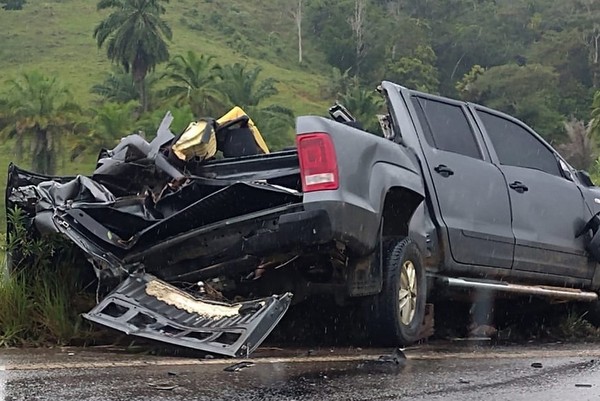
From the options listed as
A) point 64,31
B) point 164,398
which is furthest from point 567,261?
point 64,31

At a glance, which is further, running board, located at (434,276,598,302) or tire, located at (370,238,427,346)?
running board, located at (434,276,598,302)

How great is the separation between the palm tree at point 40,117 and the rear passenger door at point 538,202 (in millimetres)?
44144

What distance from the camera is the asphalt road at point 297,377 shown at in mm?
4008

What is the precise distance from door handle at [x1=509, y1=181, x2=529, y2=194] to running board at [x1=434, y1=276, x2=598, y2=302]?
69 centimetres

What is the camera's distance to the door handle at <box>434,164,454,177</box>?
6.47m

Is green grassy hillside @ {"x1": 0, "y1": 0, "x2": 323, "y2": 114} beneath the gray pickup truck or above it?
above

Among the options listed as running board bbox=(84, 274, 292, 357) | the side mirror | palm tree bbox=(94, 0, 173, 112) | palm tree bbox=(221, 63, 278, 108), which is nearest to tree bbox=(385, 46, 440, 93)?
palm tree bbox=(94, 0, 173, 112)

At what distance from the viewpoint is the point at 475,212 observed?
673 cm

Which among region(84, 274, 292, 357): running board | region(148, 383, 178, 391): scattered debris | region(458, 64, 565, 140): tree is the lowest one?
region(148, 383, 178, 391): scattered debris

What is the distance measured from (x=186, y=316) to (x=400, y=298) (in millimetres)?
1433

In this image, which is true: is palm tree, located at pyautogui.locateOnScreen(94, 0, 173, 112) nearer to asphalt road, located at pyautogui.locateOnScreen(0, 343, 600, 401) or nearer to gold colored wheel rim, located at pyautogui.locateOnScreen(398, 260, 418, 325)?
gold colored wheel rim, located at pyautogui.locateOnScreen(398, 260, 418, 325)

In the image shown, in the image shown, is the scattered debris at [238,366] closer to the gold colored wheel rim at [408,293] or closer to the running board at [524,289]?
the gold colored wheel rim at [408,293]

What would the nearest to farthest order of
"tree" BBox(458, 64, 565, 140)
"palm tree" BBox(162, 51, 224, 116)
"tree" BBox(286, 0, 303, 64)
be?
"palm tree" BBox(162, 51, 224, 116) → "tree" BBox(458, 64, 565, 140) → "tree" BBox(286, 0, 303, 64)

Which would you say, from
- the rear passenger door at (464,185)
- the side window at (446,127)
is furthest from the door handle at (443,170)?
the side window at (446,127)
